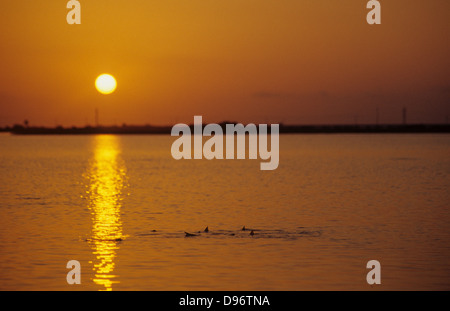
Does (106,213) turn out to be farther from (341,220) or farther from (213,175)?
(213,175)

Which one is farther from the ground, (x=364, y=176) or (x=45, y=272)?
(x=364, y=176)

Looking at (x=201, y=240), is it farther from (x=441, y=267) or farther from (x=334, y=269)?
(x=441, y=267)

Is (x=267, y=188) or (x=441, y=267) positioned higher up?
(x=267, y=188)

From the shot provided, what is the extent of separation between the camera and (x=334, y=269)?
23.7 m

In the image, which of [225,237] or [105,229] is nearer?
[225,237]

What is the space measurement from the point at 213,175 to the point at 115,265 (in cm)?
4810

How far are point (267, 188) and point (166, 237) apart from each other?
2607 cm

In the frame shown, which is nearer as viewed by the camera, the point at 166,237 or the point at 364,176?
the point at 166,237

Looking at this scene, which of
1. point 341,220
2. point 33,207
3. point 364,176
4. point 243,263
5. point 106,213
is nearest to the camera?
point 243,263
